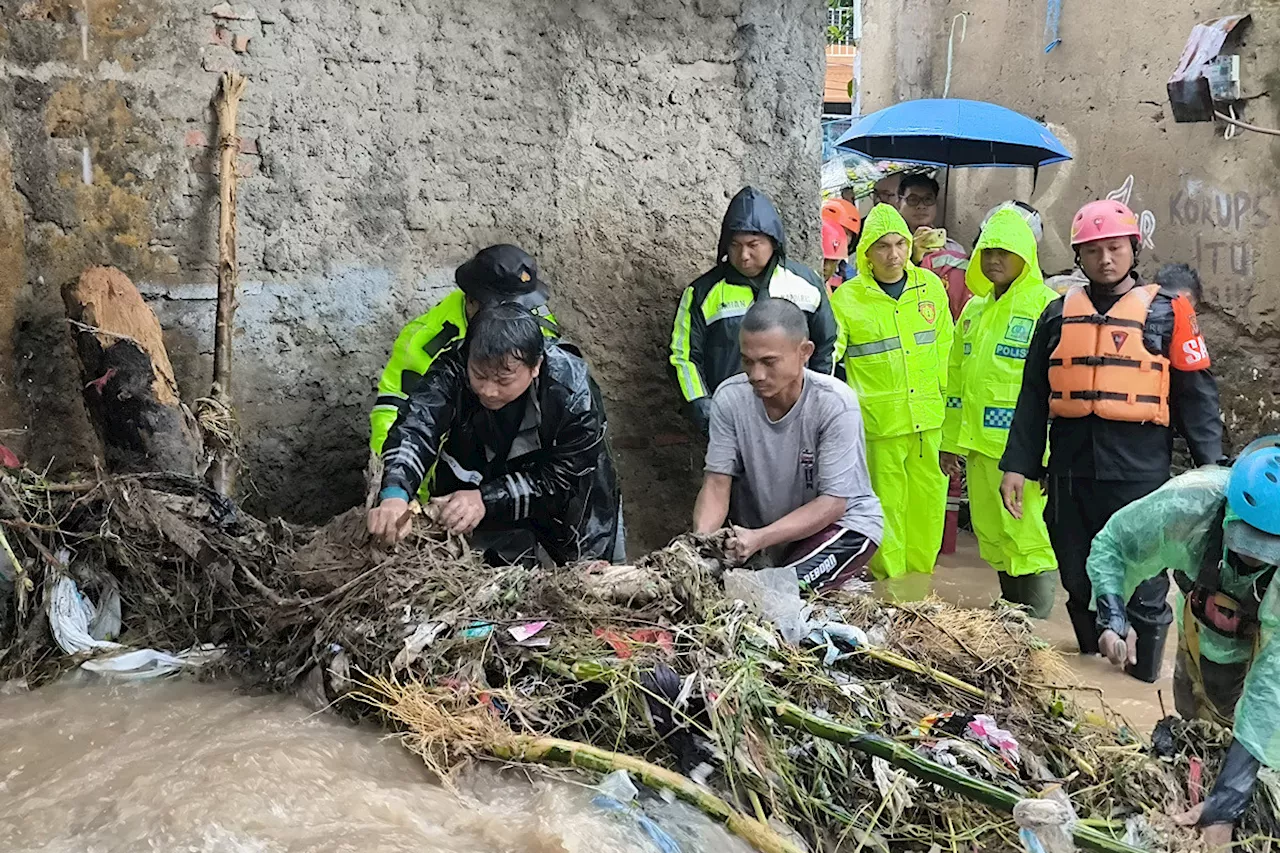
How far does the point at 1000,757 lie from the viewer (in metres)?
2.37

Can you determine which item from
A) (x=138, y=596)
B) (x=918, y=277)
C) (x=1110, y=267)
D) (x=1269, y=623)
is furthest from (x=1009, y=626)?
(x=918, y=277)

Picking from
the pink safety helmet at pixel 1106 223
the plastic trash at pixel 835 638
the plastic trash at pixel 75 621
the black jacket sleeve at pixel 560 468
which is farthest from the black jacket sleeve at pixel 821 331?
the plastic trash at pixel 75 621

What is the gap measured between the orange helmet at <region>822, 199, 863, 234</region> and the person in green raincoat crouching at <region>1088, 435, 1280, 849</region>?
4515 millimetres

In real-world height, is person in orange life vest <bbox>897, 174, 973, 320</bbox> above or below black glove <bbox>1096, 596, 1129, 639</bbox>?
above

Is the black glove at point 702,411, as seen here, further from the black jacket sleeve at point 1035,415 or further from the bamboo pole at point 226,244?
the bamboo pole at point 226,244

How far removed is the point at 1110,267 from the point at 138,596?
3.67m

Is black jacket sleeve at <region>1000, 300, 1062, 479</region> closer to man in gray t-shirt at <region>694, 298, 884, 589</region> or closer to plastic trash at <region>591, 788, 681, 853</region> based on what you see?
man in gray t-shirt at <region>694, 298, 884, 589</region>

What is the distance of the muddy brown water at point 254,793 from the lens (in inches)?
79.0

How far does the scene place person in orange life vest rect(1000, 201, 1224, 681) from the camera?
4273 millimetres

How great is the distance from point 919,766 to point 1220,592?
122 cm

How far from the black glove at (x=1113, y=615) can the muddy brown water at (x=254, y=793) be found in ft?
4.44

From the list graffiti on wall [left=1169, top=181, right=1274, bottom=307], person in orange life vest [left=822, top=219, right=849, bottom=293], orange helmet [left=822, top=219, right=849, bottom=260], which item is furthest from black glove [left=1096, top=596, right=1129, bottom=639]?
graffiti on wall [left=1169, top=181, right=1274, bottom=307]

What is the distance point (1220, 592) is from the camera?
2902mm

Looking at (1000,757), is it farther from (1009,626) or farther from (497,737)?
(497,737)
